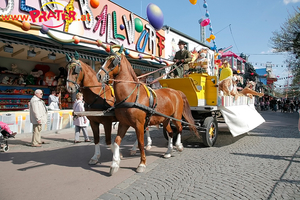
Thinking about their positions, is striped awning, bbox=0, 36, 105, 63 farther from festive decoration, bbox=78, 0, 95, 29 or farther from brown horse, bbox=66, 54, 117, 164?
brown horse, bbox=66, 54, 117, 164

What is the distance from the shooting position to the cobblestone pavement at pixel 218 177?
9.57 ft

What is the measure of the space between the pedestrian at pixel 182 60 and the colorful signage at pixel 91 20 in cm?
507

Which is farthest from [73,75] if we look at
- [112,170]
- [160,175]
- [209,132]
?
[209,132]

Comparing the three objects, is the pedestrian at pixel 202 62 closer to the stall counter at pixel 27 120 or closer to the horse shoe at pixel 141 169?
the horse shoe at pixel 141 169

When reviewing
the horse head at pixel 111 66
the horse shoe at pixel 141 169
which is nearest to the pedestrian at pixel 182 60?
the horse head at pixel 111 66

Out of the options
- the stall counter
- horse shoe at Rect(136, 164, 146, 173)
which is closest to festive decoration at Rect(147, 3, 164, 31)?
the stall counter

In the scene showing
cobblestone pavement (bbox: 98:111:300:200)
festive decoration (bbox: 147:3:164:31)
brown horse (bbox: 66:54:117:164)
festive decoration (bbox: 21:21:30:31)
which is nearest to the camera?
cobblestone pavement (bbox: 98:111:300:200)

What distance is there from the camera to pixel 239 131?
582 centimetres

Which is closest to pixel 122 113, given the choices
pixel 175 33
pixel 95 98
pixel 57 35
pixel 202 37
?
pixel 95 98

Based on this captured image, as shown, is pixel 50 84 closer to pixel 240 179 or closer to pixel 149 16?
pixel 149 16

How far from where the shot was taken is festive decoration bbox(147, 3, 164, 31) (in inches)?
433

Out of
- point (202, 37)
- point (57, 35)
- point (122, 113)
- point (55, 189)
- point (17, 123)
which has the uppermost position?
point (202, 37)

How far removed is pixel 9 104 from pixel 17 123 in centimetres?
249

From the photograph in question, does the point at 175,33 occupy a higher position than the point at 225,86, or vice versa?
the point at 175,33
